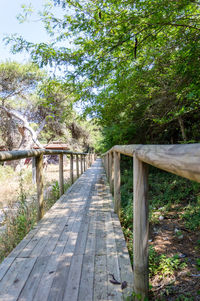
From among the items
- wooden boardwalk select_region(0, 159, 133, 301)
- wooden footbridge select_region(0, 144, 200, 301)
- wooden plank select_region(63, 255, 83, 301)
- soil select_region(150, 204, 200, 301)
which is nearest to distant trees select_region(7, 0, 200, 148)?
wooden footbridge select_region(0, 144, 200, 301)

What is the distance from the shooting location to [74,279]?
1487mm

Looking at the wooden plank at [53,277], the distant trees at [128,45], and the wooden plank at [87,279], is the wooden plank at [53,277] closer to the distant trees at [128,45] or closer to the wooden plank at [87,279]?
the wooden plank at [87,279]

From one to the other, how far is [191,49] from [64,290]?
10.8 feet

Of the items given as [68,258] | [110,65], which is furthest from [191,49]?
→ [68,258]

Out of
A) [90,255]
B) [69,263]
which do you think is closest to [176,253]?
[90,255]

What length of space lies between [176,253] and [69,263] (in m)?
1.44

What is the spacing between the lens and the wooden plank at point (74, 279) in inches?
51.9

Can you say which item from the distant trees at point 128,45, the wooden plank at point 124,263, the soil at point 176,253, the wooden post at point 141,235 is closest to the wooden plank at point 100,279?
the wooden plank at point 124,263

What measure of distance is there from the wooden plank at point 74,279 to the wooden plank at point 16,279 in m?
0.36

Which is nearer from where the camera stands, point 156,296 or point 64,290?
point 64,290

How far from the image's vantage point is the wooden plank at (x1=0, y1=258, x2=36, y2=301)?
52.7 inches

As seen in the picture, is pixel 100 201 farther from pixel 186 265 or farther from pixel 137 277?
pixel 137 277

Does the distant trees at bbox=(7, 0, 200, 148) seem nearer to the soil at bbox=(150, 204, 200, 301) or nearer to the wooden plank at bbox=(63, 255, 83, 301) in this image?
the soil at bbox=(150, 204, 200, 301)

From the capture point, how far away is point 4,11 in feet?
11.2
